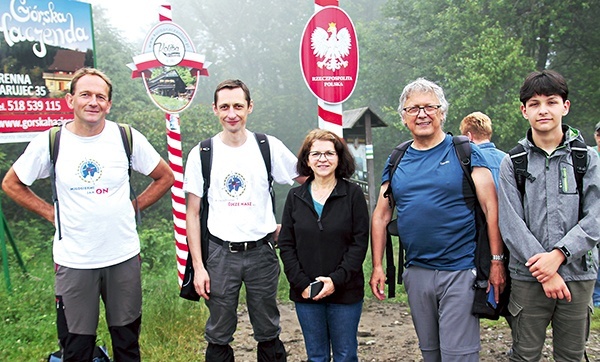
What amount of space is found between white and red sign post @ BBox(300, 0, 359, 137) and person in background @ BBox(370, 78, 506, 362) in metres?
1.79

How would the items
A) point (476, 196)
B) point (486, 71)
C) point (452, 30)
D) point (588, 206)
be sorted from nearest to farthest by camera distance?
point (588, 206) → point (476, 196) → point (486, 71) → point (452, 30)

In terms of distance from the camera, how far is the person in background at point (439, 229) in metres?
2.75

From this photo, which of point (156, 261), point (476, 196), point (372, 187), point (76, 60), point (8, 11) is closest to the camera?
point (476, 196)

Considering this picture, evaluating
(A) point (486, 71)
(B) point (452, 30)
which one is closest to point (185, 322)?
(A) point (486, 71)

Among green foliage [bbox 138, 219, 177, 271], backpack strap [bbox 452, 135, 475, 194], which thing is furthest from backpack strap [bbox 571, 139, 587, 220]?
green foliage [bbox 138, 219, 177, 271]

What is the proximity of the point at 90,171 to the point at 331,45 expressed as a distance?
8.26ft

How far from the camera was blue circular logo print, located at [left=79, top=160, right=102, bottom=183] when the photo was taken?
2.98 metres

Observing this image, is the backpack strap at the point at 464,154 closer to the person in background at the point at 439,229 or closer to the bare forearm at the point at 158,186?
the person in background at the point at 439,229

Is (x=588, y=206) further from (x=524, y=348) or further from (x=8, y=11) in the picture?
(x=8, y=11)

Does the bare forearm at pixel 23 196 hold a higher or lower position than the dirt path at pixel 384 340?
higher

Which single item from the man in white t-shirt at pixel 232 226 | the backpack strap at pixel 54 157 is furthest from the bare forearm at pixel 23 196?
the man in white t-shirt at pixel 232 226

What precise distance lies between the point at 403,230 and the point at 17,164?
230 cm

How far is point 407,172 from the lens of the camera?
9.46 feet

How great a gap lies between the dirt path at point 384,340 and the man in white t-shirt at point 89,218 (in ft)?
5.39
